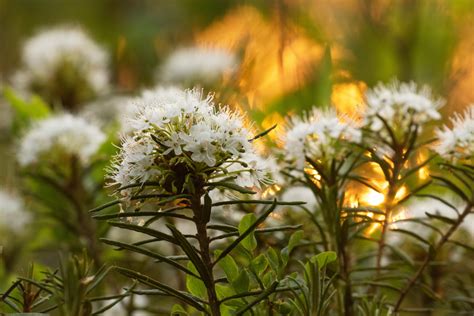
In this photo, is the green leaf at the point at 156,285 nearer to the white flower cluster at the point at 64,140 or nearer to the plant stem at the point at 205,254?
the plant stem at the point at 205,254

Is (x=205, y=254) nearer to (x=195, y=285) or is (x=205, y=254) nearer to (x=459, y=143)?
(x=195, y=285)

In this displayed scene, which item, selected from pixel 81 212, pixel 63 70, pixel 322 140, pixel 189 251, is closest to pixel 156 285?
pixel 189 251

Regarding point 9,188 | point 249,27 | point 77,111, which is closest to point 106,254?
point 9,188

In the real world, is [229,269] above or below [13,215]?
below

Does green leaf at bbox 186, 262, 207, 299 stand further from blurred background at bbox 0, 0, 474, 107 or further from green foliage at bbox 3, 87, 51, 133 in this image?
green foliage at bbox 3, 87, 51, 133

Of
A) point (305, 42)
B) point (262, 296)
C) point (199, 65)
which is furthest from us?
point (305, 42)

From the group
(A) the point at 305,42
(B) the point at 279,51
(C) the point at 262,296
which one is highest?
(A) the point at 305,42

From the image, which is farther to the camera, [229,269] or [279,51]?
[279,51]

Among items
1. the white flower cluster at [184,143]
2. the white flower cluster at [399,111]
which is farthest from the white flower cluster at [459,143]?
the white flower cluster at [184,143]
